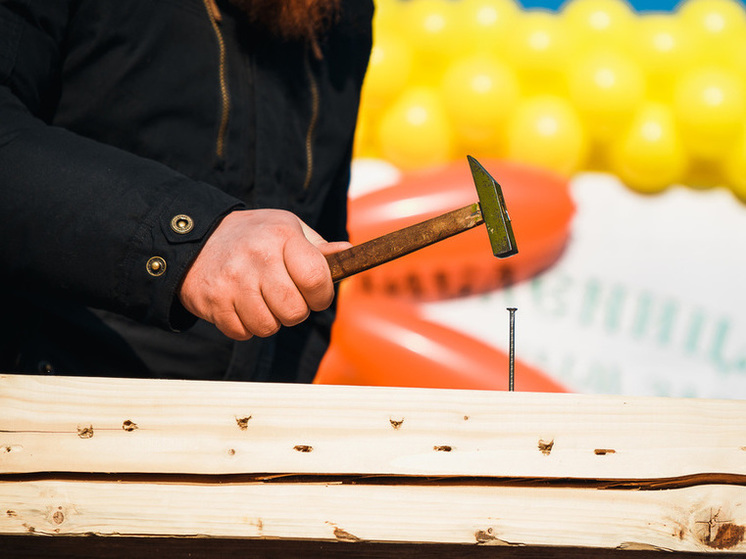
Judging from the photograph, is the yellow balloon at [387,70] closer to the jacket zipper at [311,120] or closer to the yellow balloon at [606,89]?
the yellow balloon at [606,89]

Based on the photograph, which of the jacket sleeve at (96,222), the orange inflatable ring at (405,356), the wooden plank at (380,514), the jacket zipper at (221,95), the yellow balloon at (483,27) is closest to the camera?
the wooden plank at (380,514)

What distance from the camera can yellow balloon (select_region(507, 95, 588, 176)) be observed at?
2.27 m

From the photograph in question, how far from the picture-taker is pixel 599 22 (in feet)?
7.78

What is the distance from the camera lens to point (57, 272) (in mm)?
689

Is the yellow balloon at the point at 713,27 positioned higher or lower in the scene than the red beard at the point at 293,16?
higher

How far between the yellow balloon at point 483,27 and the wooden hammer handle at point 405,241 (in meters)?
1.77

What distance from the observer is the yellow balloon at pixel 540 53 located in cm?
230

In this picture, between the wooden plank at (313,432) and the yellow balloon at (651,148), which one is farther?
the yellow balloon at (651,148)

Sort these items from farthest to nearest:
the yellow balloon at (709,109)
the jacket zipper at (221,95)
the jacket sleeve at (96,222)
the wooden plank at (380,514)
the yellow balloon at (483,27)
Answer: the yellow balloon at (483,27) < the yellow balloon at (709,109) < the jacket zipper at (221,95) < the jacket sleeve at (96,222) < the wooden plank at (380,514)

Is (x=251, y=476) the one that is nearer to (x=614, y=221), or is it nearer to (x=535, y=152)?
(x=535, y=152)

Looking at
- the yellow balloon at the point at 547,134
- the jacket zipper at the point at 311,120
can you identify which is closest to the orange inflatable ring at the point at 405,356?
the yellow balloon at the point at 547,134

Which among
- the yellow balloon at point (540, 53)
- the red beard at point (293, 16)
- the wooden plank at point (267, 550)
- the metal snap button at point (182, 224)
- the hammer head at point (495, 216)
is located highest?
the yellow balloon at point (540, 53)

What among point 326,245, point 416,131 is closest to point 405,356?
point 416,131

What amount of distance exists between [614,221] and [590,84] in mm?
479
